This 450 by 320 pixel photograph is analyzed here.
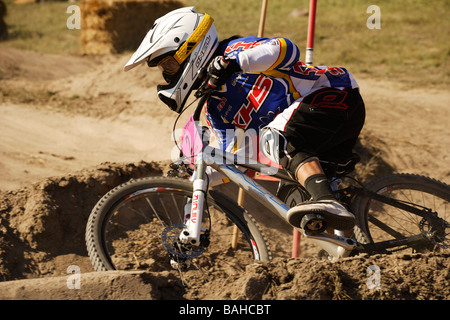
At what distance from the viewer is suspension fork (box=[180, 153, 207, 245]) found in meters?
2.91

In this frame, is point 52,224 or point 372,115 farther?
point 372,115

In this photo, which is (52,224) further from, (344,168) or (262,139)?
(344,168)

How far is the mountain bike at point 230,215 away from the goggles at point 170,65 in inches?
11.4

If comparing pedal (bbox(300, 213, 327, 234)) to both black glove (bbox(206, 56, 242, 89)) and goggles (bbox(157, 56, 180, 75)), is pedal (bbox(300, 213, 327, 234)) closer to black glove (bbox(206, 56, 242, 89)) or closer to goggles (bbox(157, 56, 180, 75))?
black glove (bbox(206, 56, 242, 89))

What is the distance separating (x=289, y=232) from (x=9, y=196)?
104 inches

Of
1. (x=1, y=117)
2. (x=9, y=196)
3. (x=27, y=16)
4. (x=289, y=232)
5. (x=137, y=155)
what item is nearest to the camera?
(x=9, y=196)

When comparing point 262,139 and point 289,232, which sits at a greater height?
point 262,139

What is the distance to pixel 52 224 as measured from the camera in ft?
12.6

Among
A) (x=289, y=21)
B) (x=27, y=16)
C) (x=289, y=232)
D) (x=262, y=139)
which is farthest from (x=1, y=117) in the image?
(x=27, y=16)

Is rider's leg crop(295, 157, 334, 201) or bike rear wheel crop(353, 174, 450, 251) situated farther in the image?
bike rear wheel crop(353, 174, 450, 251)

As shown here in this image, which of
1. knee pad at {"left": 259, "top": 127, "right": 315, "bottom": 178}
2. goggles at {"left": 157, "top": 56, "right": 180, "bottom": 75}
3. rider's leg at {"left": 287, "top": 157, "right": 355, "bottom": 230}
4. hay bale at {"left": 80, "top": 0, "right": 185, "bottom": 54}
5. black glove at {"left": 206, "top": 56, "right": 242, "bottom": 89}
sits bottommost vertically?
rider's leg at {"left": 287, "top": 157, "right": 355, "bottom": 230}

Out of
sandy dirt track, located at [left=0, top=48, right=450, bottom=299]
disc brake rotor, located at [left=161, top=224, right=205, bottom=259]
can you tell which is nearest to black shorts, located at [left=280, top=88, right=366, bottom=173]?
sandy dirt track, located at [left=0, top=48, right=450, bottom=299]

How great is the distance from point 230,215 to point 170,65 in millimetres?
1092

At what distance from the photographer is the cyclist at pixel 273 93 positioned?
2.89m
